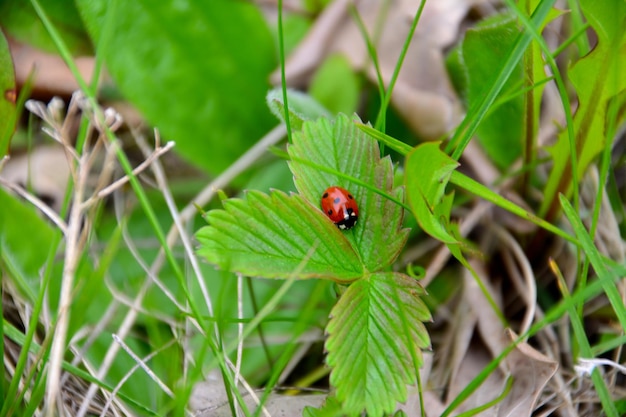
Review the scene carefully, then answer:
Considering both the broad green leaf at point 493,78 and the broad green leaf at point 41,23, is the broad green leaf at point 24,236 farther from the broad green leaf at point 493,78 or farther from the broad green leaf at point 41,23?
the broad green leaf at point 493,78

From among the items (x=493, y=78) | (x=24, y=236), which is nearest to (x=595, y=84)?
(x=493, y=78)

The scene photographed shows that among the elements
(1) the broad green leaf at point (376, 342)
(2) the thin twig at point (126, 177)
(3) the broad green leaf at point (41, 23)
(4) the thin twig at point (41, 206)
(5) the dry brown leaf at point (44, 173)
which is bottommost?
(1) the broad green leaf at point (376, 342)

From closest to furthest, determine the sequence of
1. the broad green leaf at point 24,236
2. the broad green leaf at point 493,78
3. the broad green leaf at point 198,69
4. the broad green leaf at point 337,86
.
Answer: the broad green leaf at point 493,78, the broad green leaf at point 24,236, the broad green leaf at point 198,69, the broad green leaf at point 337,86

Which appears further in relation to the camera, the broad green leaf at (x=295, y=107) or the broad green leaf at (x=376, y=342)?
the broad green leaf at (x=295, y=107)

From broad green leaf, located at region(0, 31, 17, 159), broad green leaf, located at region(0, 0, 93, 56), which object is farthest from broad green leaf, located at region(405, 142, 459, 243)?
broad green leaf, located at region(0, 0, 93, 56)

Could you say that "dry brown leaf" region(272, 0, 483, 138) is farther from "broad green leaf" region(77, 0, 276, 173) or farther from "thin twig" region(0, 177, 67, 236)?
"thin twig" region(0, 177, 67, 236)

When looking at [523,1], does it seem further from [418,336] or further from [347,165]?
[418,336]

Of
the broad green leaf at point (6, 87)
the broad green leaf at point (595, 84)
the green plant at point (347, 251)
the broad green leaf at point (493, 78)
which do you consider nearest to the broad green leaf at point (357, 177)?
the green plant at point (347, 251)
